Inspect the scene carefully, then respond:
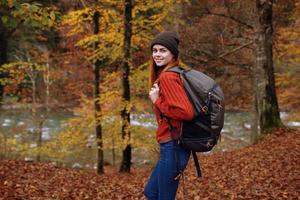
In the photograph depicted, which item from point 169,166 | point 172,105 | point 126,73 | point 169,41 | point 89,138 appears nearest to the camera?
point 172,105

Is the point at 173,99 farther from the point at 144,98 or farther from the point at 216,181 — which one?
the point at 144,98

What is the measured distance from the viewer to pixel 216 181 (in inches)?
375

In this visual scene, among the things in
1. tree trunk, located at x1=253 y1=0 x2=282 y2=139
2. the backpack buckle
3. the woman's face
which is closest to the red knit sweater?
the backpack buckle

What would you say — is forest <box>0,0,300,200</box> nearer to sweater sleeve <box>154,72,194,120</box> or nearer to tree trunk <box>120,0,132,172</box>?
tree trunk <box>120,0,132,172</box>

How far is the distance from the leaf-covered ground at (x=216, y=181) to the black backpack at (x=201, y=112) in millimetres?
3160

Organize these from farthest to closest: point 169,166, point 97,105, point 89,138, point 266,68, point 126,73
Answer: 1. point 89,138
2. point 97,105
3. point 126,73
4. point 266,68
5. point 169,166

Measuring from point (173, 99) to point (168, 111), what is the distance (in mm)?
118

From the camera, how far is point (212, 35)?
830 inches

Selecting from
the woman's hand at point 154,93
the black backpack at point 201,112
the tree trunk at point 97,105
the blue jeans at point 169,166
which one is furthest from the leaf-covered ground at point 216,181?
the tree trunk at point 97,105

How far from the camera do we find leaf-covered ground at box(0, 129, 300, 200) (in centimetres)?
798

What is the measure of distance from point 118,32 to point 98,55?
1097mm

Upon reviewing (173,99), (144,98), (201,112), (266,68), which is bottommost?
(144,98)

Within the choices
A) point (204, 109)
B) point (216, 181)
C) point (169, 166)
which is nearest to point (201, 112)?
point (204, 109)

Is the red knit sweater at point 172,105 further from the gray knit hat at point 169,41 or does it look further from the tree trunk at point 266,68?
the tree trunk at point 266,68
